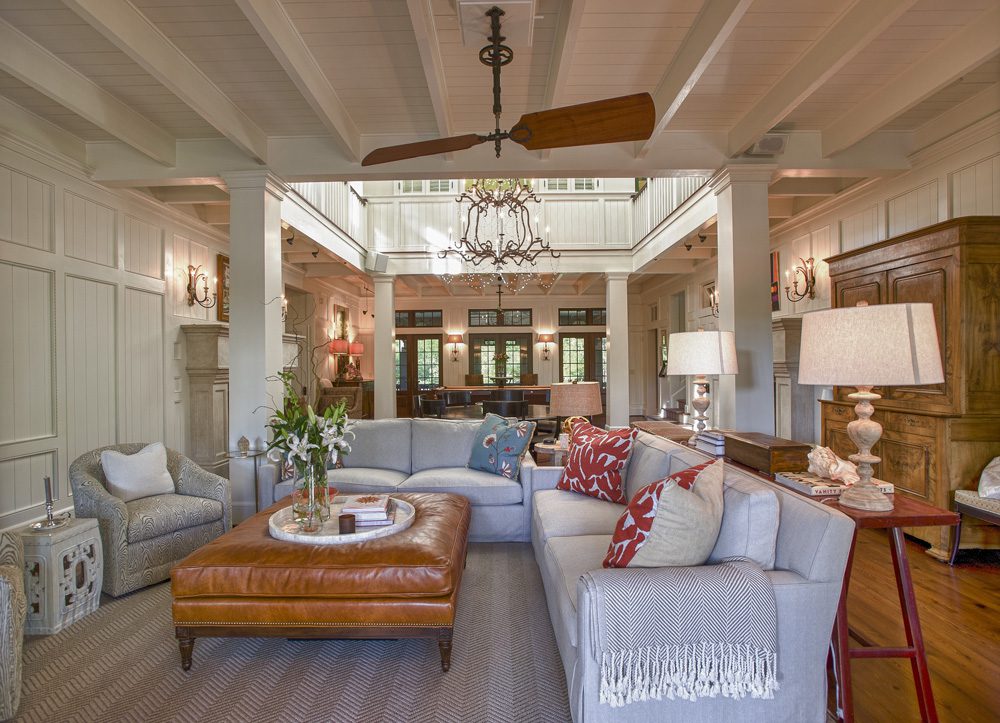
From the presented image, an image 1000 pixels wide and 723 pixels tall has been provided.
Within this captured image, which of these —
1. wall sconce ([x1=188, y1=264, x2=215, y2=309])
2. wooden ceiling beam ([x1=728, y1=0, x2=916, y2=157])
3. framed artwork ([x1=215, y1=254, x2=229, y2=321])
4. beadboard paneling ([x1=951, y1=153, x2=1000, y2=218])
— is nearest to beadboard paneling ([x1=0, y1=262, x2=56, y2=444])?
wall sconce ([x1=188, y1=264, x2=215, y2=309])

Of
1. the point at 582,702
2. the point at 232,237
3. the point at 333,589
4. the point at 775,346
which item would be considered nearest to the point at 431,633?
the point at 333,589

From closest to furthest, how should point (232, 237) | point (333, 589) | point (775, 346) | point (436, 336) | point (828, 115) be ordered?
1. point (333, 589)
2. point (828, 115)
3. point (232, 237)
4. point (775, 346)
5. point (436, 336)

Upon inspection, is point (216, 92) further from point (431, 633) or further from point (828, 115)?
point (828, 115)

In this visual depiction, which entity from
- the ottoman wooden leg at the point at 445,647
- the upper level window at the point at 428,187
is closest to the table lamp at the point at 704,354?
the ottoman wooden leg at the point at 445,647

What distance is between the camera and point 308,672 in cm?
221

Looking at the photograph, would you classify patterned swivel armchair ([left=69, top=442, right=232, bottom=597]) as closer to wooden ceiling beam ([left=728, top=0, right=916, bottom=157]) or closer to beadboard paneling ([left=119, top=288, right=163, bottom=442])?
beadboard paneling ([left=119, top=288, right=163, bottom=442])

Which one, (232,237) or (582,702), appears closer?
(582,702)

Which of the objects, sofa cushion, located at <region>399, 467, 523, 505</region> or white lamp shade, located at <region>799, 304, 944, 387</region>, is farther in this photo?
sofa cushion, located at <region>399, 467, 523, 505</region>

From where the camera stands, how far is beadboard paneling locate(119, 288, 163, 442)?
4.77m

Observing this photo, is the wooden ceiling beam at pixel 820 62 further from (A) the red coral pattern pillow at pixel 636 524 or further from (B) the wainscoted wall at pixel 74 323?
(B) the wainscoted wall at pixel 74 323

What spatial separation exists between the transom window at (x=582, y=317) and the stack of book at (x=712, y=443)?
31.5 feet

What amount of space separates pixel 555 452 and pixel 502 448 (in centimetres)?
41

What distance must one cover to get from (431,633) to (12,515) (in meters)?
3.47

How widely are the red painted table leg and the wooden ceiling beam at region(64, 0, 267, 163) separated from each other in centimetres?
413
